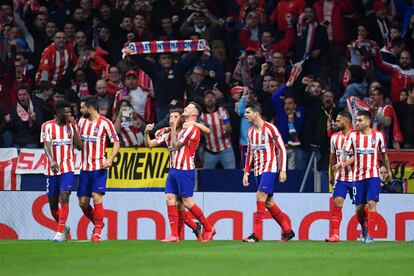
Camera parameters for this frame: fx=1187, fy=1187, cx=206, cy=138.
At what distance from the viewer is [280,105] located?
2223 centimetres

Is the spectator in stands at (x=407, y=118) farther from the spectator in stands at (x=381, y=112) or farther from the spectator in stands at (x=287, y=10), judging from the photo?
the spectator in stands at (x=287, y=10)

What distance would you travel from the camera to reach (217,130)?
22203mm

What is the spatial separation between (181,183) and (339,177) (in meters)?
2.57

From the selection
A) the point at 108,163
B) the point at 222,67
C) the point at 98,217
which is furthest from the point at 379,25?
the point at 98,217

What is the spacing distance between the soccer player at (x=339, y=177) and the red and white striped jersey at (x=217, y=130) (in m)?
3.64

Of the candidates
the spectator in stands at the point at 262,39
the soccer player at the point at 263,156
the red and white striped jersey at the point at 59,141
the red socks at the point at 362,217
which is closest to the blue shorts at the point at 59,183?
the red and white striped jersey at the point at 59,141

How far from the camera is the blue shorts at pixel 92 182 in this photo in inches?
728

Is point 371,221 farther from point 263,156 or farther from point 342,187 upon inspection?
point 263,156

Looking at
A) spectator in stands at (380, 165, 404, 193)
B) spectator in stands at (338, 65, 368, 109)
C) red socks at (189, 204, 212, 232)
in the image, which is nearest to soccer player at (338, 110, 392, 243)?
red socks at (189, 204, 212, 232)

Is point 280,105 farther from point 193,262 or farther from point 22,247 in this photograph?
point 193,262

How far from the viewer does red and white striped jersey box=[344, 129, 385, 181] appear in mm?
18453

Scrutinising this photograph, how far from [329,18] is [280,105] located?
300 cm

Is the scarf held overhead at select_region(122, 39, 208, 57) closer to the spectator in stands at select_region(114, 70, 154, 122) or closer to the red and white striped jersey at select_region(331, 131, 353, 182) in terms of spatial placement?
the spectator in stands at select_region(114, 70, 154, 122)

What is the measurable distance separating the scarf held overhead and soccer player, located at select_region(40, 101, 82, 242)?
4.48 meters
